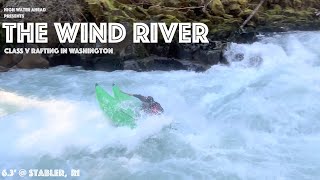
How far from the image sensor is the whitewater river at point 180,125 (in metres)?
3.01

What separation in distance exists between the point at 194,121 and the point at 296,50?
2003mm

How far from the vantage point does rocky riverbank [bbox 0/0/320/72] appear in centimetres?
467

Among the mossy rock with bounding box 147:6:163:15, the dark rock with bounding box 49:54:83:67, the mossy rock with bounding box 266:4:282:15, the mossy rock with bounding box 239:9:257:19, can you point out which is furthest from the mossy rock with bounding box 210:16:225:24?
the dark rock with bounding box 49:54:83:67

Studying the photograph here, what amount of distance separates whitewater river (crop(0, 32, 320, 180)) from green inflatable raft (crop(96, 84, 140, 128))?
67 millimetres

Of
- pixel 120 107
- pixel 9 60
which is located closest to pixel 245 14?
pixel 120 107

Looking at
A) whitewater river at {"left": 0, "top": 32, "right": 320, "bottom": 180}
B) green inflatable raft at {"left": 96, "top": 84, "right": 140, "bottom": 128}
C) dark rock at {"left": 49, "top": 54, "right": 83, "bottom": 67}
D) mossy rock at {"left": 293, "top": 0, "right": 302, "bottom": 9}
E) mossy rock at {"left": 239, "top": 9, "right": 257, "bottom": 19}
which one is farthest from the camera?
mossy rock at {"left": 293, "top": 0, "right": 302, "bottom": 9}

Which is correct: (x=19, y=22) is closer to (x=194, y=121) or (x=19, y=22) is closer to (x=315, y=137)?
(x=194, y=121)

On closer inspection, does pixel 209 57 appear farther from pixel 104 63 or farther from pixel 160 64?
pixel 104 63

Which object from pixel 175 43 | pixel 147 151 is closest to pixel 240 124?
pixel 147 151

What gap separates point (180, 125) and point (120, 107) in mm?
507

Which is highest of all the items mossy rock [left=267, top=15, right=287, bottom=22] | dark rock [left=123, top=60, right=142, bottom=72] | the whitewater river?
mossy rock [left=267, top=15, right=287, bottom=22]

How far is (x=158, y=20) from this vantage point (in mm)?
4602

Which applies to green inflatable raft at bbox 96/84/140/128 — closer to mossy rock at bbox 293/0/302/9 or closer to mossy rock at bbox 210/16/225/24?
mossy rock at bbox 210/16/225/24

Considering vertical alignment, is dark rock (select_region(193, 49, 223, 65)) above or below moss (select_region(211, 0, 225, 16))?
below
